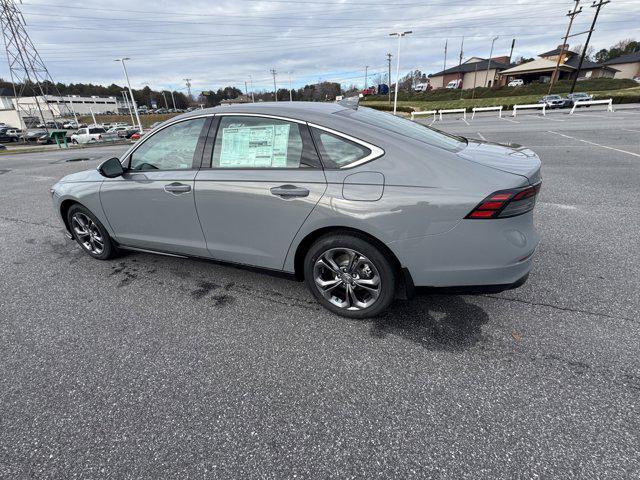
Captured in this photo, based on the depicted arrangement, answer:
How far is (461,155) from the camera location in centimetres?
239

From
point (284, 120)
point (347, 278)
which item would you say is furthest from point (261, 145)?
point (347, 278)

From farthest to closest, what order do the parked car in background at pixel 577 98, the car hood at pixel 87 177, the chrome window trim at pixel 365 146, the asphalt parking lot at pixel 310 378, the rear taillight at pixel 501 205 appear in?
the parked car in background at pixel 577 98 < the car hood at pixel 87 177 < the chrome window trim at pixel 365 146 < the rear taillight at pixel 501 205 < the asphalt parking lot at pixel 310 378

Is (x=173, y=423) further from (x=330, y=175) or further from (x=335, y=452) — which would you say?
(x=330, y=175)

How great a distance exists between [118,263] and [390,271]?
3.20 metres

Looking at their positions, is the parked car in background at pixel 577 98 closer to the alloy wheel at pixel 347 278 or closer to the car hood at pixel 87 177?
the alloy wheel at pixel 347 278

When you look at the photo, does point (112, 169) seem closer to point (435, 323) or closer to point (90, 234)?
point (90, 234)

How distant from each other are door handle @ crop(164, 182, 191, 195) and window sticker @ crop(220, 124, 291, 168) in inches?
15.1

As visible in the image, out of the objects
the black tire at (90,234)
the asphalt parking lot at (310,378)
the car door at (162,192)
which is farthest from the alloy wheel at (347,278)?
the black tire at (90,234)

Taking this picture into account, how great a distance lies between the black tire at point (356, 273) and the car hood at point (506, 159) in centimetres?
91

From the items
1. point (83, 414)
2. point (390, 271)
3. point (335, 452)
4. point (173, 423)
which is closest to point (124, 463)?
point (173, 423)

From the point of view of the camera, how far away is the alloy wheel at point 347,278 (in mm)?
2572

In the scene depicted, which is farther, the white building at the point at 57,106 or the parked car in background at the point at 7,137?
the white building at the point at 57,106

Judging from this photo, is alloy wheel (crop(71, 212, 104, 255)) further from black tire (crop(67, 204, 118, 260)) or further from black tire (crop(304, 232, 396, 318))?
black tire (crop(304, 232, 396, 318))

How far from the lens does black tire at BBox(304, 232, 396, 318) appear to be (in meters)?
2.46
